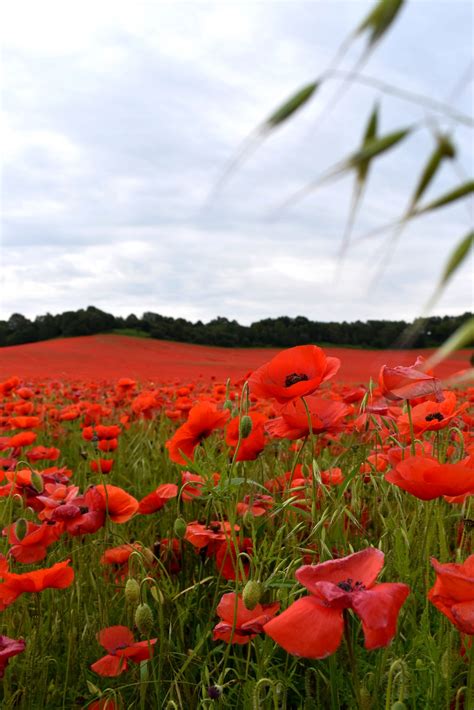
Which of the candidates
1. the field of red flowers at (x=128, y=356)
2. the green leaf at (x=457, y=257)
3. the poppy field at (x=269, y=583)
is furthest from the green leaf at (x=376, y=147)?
the field of red flowers at (x=128, y=356)

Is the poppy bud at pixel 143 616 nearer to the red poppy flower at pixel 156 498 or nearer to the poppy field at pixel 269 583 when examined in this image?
the poppy field at pixel 269 583

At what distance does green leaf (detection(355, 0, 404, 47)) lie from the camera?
676 mm

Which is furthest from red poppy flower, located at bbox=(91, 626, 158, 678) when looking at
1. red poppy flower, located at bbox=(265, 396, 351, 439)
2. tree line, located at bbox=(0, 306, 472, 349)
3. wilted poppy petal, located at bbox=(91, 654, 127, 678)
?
tree line, located at bbox=(0, 306, 472, 349)

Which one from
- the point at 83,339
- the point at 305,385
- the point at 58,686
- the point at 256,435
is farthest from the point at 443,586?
the point at 83,339

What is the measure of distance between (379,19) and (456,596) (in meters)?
0.73

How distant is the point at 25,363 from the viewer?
16.3 metres

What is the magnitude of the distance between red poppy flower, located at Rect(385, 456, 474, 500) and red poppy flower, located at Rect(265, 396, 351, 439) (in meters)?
0.33

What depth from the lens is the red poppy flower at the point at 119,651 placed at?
4.36 feet

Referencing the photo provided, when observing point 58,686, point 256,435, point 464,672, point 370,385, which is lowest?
point 58,686

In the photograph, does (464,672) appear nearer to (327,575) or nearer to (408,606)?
(408,606)

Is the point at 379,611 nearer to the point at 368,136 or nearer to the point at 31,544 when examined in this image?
the point at 368,136

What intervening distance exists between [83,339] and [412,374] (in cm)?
2108

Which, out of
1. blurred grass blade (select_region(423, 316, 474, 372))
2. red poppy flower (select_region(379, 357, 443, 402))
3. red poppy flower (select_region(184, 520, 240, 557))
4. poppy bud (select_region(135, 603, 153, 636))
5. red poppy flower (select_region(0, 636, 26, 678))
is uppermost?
blurred grass blade (select_region(423, 316, 474, 372))

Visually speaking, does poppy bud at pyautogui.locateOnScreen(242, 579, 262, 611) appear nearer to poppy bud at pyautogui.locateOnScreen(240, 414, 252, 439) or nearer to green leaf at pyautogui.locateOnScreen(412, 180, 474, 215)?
poppy bud at pyautogui.locateOnScreen(240, 414, 252, 439)
